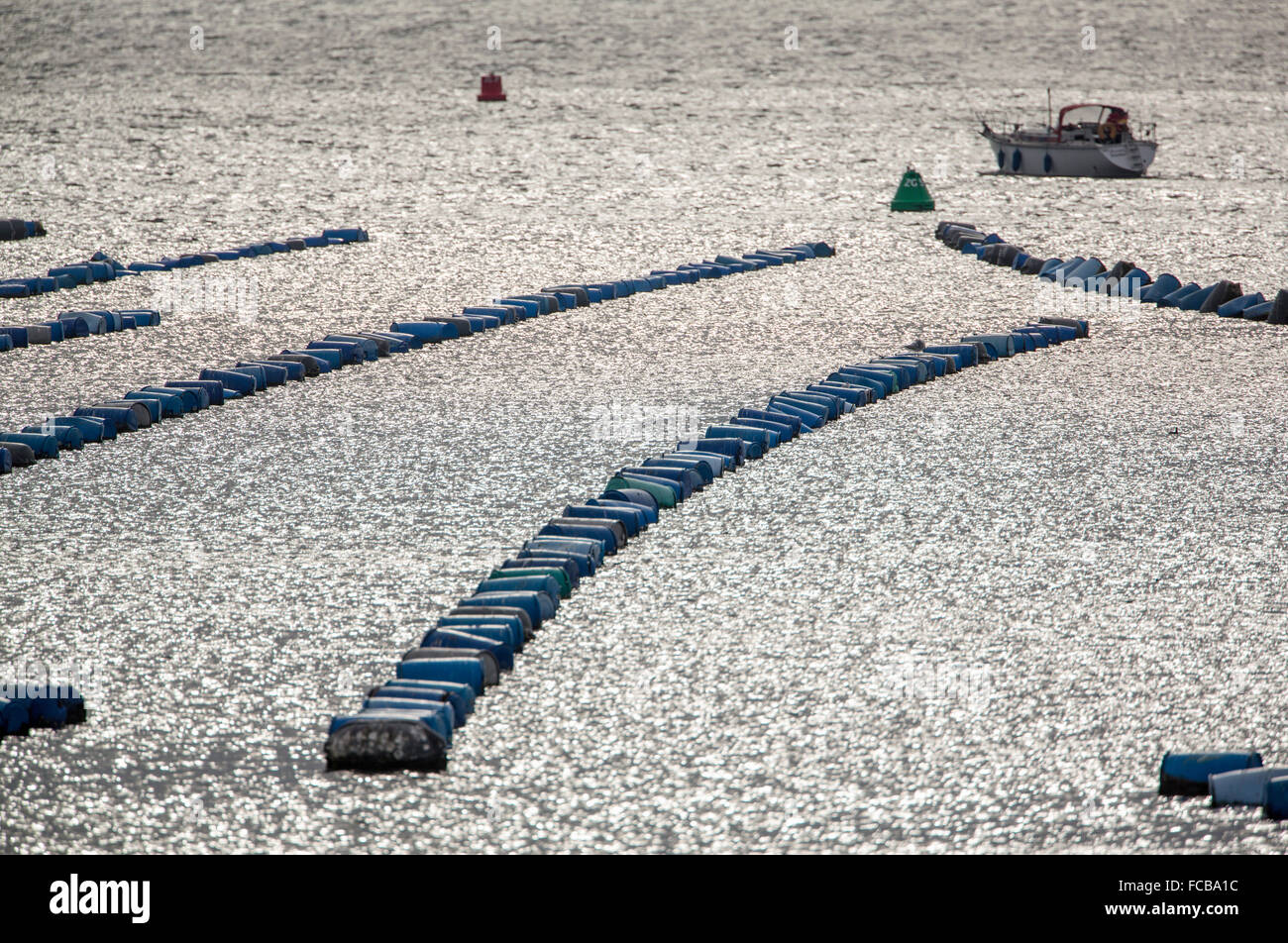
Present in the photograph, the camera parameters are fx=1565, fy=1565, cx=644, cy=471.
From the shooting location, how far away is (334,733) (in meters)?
4.65

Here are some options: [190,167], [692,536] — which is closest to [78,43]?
[190,167]

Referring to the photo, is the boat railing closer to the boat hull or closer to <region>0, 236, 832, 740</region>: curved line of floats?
the boat hull

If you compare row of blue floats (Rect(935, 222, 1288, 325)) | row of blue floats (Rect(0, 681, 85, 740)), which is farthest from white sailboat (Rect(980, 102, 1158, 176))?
row of blue floats (Rect(0, 681, 85, 740))

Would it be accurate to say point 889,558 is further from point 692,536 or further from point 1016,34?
point 1016,34

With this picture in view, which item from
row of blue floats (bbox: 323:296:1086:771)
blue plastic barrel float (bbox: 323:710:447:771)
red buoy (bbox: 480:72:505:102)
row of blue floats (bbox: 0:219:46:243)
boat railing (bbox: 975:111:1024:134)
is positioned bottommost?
blue plastic barrel float (bbox: 323:710:447:771)

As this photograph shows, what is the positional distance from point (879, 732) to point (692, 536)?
2.16 m

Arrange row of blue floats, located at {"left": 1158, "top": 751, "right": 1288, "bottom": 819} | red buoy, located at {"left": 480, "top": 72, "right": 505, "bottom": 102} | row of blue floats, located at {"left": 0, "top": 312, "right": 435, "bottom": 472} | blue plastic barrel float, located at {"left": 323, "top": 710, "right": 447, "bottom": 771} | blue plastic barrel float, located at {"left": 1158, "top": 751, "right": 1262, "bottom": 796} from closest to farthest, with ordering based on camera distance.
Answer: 1. row of blue floats, located at {"left": 1158, "top": 751, "right": 1288, "bottom": 819}
2. blue plastic barrel float, located at {"left": 1158, "top": 751, "right": 1262, "bottom": 796}
3. blue plastic barrel float, located at {"left": 323, "top": 710, "right": 447, "bottom": 771}
4. row of blue floats, located at {"left": 0, "top": 312, "right": 435, "bottom": 472}
5. red buoy, located at {"left": 480, "top": 72, "right": 505, "bottom": 102}

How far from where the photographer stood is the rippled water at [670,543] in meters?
4.46

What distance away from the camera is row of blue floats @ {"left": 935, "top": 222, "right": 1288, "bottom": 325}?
1226cm

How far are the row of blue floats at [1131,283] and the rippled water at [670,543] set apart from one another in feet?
1.15

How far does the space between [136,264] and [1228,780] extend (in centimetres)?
1181

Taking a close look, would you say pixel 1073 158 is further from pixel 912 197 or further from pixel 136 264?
pixel 136 264

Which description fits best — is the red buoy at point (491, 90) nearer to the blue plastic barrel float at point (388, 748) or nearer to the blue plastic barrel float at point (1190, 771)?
the blue plastic barrel float at point (388, 748)

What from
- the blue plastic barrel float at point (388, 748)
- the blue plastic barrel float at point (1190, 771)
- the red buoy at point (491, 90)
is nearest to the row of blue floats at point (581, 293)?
the blue plastic barrel float at point (388, 748)
